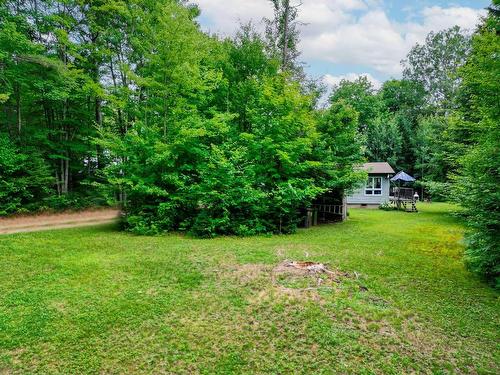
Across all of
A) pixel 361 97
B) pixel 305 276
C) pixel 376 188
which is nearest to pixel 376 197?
pixel 376 188

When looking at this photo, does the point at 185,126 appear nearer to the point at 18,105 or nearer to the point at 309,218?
the point at 309,218

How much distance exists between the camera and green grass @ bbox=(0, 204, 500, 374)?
Result: 12.1 ft

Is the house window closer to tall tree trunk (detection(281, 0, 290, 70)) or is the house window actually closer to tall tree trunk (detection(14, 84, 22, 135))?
tall tree trunk (detection(281, 0, 290, 70))

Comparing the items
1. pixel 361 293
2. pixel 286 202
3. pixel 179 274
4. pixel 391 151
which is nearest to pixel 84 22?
pixel 286 202

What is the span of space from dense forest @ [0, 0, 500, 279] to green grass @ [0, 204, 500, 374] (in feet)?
6.76

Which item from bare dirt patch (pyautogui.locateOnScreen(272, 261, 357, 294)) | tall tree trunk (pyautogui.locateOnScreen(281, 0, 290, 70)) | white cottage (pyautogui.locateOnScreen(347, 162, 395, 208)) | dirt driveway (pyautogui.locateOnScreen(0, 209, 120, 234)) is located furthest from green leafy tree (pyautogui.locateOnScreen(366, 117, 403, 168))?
bare dirt patch (pyautogui.locateOnScreen(272, 261, 357, 294))

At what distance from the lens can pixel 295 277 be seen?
5.73 m

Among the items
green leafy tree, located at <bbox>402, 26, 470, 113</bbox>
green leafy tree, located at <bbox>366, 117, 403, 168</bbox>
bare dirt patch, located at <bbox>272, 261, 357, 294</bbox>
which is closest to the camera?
bare dirt patch, located at <bbox>272, 261, 357, 294</bbox>

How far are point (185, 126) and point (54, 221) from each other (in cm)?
642

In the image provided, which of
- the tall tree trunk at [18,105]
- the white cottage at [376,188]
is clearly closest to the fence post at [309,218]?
the white cottage at [376,188]

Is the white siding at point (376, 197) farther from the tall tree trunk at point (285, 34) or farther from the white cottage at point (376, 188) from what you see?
the tall tree trunk at point (285, 34)

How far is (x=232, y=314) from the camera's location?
15.1 feet

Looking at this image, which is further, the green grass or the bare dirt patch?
the bare dirt patch

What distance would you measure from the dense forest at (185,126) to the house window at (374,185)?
466 centimetres
